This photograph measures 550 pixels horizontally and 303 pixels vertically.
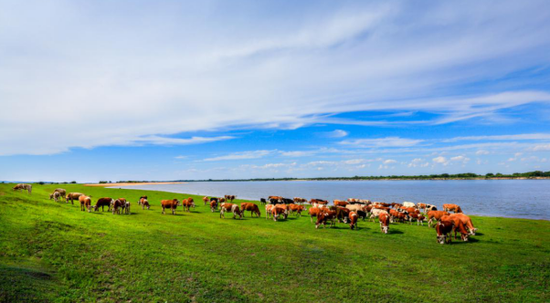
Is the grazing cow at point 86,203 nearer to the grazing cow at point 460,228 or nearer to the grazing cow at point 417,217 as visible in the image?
the grazing cow at point 460,228

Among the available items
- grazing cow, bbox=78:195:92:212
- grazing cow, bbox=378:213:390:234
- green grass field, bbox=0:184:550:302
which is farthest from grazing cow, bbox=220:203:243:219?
grazing cow, bbox=378:213:390:234

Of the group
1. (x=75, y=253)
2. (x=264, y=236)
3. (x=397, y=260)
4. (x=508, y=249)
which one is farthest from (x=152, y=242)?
(x=508, y=249)

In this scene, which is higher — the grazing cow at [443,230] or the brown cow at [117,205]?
the brown cow at [117,205]

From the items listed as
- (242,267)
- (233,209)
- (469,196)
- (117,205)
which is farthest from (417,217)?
(469,196)

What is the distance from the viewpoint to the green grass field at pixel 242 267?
34.1 feet

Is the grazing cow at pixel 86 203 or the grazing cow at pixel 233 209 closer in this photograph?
the grazing cow at pixel 86 203

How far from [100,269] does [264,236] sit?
11.1 m

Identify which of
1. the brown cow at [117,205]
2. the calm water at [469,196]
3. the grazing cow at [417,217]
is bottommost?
the calm water at [469,196]

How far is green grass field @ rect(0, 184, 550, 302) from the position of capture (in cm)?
1041

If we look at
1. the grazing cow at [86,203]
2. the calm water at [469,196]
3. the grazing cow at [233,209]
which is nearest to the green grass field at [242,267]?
the grazing cow at [233,209]

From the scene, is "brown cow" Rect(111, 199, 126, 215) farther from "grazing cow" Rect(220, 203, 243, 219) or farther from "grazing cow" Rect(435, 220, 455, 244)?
"grazing cow" Rect(435, 220, 455, 244)

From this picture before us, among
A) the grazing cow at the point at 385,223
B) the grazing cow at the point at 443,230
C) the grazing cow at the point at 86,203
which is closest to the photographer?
the grazing cow at the point at 443,230

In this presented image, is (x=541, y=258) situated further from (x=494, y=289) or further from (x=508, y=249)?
(x=494, y=289)

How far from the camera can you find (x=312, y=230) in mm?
24094
